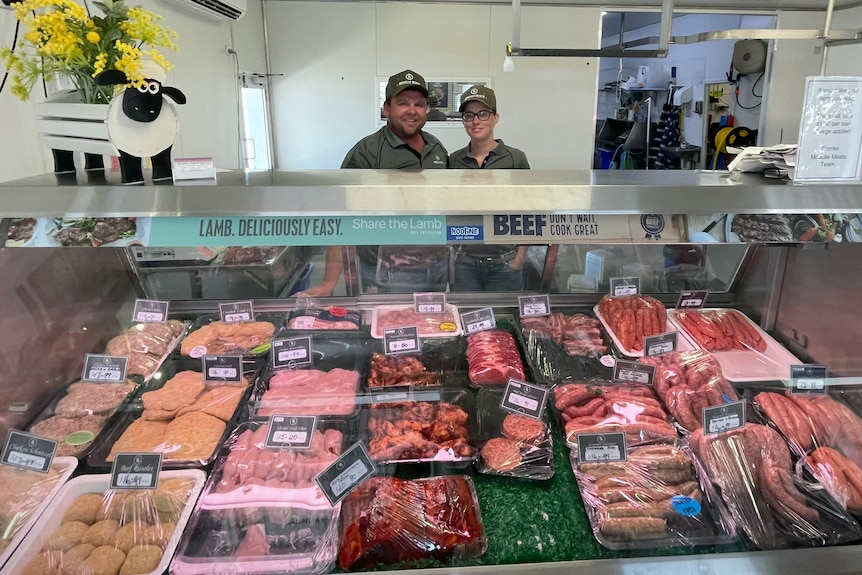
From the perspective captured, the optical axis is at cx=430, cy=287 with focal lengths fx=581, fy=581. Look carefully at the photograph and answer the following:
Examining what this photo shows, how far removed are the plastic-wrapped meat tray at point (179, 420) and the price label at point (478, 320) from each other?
0.87m

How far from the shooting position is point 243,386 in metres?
2.06

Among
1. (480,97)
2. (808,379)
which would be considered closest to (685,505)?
(808,379)

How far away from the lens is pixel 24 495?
155 centimetres

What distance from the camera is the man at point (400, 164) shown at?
2.49 metres

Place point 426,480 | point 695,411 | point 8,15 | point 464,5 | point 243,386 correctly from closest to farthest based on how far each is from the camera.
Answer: point 426,480, point 8,15, point 695,411, point 243,386, point 464,5

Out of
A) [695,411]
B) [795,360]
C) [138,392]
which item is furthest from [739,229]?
[138,392]

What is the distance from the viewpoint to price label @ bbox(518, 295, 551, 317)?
97.0 inches

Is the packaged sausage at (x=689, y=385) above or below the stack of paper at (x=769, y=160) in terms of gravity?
below

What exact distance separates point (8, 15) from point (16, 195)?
2.74 feet

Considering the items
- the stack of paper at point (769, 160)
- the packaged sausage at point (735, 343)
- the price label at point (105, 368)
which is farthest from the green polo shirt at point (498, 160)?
the price label at point (105, 368)

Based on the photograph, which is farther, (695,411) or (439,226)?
(695,411)

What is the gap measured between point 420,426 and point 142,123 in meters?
1.16

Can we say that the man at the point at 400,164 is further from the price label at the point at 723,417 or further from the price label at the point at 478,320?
the price label at the point at 723,417

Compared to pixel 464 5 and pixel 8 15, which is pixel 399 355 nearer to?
pixel 8 15
